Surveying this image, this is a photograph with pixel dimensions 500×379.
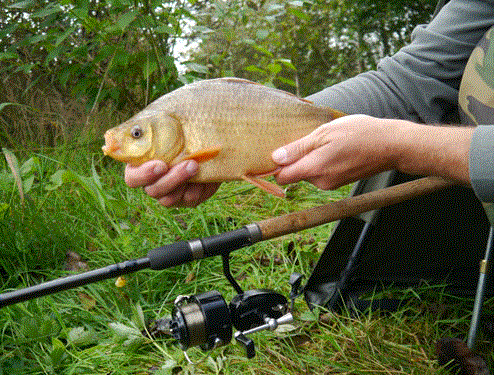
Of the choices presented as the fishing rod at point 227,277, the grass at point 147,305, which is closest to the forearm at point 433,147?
the fishing rod at point 227,277

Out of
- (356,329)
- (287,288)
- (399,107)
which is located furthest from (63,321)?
(399,107)

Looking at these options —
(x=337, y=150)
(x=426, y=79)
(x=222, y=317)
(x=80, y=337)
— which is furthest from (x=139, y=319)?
(x=426, y=79)

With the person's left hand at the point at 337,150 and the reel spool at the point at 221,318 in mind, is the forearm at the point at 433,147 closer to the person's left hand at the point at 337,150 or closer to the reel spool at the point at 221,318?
the person's left hand at the point at 337,150

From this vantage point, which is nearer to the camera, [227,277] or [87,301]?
[227,277]

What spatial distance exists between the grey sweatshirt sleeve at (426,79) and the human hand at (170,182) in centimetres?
50

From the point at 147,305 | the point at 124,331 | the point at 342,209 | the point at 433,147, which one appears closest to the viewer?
the point at 433,147

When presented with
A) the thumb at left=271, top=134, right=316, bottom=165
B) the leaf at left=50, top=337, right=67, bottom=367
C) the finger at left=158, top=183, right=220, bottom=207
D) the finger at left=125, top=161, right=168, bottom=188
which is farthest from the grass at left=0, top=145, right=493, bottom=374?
the thumb at left=271, top=134, right=316, bottom=165

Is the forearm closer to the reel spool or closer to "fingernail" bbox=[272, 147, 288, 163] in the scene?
"fingernail" bbox=[272, 147, 288, 163]

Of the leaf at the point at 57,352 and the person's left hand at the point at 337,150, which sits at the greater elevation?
the person's left hand at the point at 337,150

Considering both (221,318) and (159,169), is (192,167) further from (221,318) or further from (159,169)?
(221,318)

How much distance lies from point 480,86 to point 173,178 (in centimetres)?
84

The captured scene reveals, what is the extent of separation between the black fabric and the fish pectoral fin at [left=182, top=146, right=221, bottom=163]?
741 millimetres

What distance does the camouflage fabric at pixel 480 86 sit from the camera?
138cm

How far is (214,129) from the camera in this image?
3.53ft
